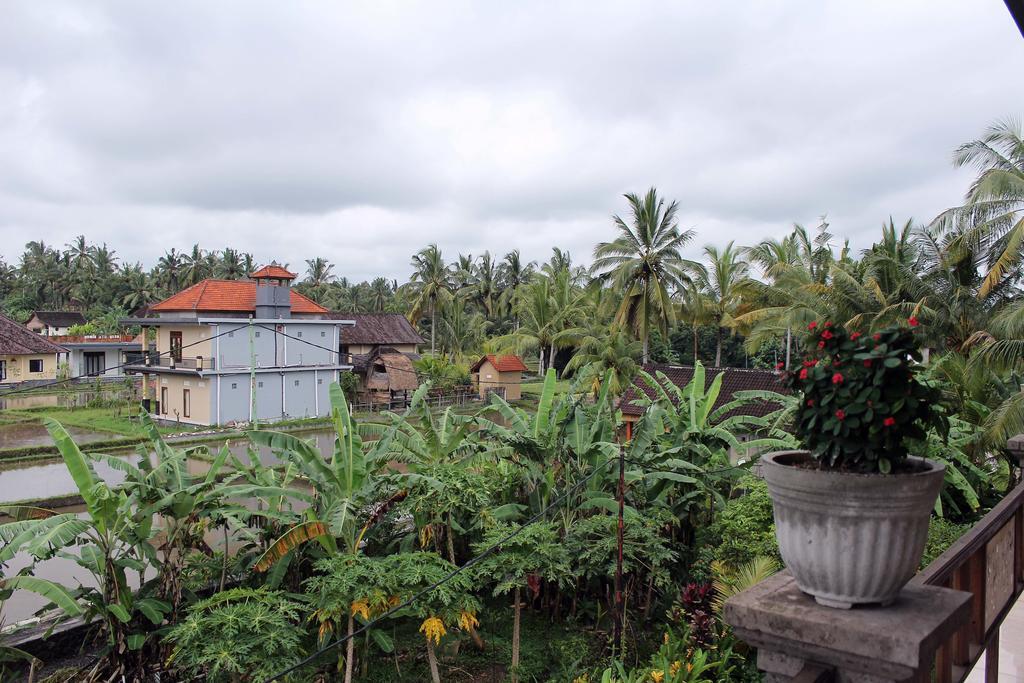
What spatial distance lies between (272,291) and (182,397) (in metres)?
5.48

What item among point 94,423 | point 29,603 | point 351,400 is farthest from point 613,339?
point 94,423

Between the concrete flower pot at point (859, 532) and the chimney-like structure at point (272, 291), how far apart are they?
1126 inches

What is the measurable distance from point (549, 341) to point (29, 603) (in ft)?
86.1

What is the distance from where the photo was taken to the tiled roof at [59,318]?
47.8 metres

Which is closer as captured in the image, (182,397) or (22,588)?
(22,588)

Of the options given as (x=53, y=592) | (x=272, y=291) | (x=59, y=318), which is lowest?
(x=53, y=592)

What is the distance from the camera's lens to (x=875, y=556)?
1.78 m

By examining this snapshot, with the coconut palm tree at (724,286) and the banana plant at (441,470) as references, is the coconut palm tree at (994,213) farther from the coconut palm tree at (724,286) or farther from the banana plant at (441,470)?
the coconut palm tree at (724,286)

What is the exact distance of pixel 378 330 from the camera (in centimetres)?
3934

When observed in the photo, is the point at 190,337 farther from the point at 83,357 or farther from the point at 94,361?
the point at 94,361

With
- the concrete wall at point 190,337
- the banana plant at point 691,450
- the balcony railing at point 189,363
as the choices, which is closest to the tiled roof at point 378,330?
the concrete wall at point 190,337

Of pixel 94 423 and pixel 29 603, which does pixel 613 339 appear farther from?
pixel 94 423

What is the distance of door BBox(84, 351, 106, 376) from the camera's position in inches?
1549

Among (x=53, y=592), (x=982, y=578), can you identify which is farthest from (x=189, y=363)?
(x=982, y=578)
